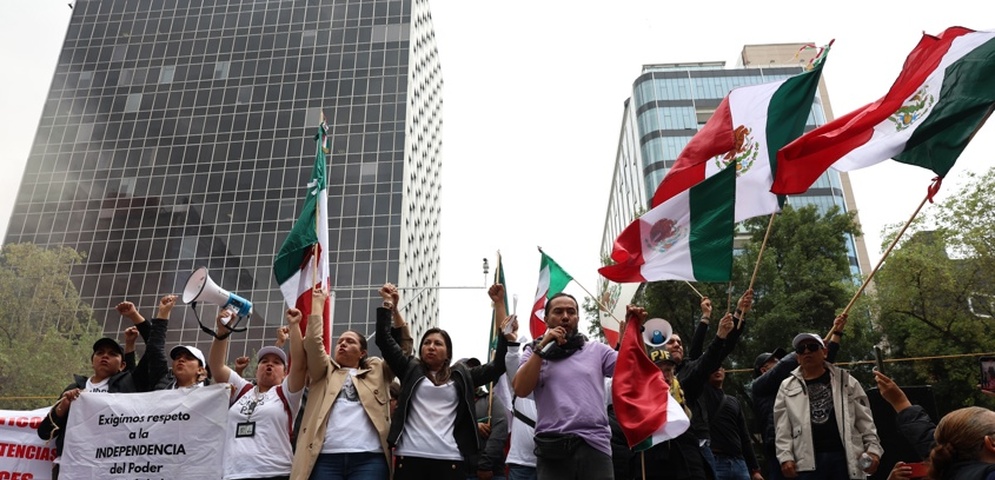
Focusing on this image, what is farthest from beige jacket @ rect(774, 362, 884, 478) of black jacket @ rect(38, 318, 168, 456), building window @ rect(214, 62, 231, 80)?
building window @ rect(214, 62, 231, 80)

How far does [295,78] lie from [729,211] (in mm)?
46664

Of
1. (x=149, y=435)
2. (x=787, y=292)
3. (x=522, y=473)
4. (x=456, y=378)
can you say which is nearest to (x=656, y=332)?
(x=522, y=473)

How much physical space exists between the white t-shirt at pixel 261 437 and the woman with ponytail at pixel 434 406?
2.73 feet

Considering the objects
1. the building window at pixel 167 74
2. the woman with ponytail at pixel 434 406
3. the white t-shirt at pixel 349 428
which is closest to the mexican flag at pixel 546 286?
the woman with ponytail at pixel 434 406

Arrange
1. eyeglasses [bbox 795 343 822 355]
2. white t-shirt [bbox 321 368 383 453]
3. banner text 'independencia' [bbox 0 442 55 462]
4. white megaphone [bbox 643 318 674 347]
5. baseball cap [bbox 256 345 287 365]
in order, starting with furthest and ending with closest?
white megaphone [bbox 643 318 674 347] → banner text 'independencia' [bbox 0 442 55 462] → baseball cap [bbox 256 345 287 365] → eyeglasses [bbox 795 343 822 355] → white t-shirt [bbox 321 368 383 453]

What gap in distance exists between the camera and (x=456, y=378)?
215 inches

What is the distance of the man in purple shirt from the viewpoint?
455cm

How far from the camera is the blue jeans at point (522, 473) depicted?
6.03 meters

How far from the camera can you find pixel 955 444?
11.3ft

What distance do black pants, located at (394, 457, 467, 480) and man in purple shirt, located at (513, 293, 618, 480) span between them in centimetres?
70

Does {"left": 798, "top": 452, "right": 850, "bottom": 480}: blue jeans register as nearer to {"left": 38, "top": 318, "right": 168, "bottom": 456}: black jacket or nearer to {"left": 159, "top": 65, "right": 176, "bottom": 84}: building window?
{"left": 38, "top": 318, "right": 168, "bottom": 456}: black jacket

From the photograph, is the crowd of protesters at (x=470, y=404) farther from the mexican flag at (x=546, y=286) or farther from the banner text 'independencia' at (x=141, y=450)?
the mexican flag at (x=546, y=286)

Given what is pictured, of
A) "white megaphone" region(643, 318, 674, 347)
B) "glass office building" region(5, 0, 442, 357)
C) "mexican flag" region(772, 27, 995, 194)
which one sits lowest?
"white megaphone" region(643, 318, 674, 347)

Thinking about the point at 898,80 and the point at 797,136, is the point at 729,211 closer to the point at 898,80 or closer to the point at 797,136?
the point at 797,136
